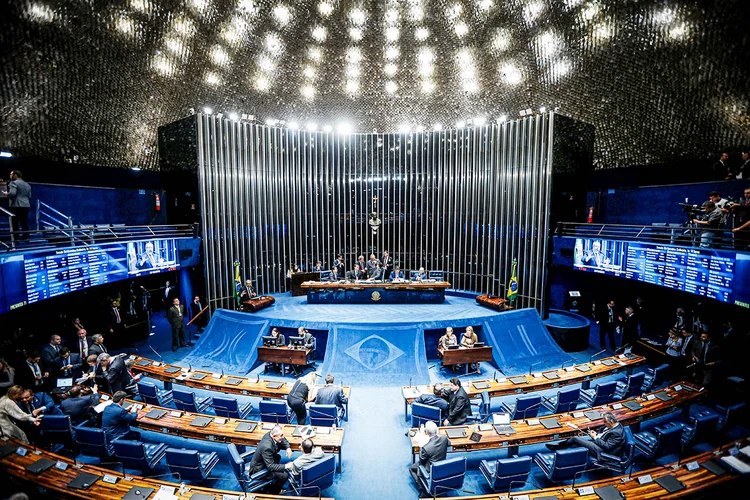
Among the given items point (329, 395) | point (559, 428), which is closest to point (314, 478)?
point (329, 395)

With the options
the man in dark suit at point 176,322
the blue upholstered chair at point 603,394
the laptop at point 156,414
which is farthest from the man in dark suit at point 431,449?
the man in dark suit at point 176,322

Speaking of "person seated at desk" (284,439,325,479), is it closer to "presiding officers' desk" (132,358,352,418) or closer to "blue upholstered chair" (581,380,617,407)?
"presiding officers' desk" (132,358,352,418)

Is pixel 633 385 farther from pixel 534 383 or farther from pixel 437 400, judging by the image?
pixel 437 400

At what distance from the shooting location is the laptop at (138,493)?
14.3 ft

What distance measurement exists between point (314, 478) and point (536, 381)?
5189 millimetres

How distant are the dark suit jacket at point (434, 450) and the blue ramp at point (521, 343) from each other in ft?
16.9

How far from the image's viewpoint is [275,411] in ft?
21.3

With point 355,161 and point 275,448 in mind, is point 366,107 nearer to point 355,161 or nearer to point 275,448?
point 355,161

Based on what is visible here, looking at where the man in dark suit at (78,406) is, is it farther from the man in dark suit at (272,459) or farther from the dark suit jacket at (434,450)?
the dark suit jacket at (434,450)

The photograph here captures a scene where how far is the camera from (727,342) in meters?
9.49

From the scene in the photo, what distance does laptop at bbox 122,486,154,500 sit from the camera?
434cm

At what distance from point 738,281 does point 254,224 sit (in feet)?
47.3

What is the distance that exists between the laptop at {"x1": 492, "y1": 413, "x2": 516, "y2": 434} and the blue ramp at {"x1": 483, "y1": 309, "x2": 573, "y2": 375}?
381cm

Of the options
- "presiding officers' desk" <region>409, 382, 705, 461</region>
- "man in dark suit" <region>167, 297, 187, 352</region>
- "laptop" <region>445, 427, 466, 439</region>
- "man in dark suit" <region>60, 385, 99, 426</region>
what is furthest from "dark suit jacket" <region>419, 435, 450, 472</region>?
"man in dark suit" <region>167, 297, 187, 352</region>
